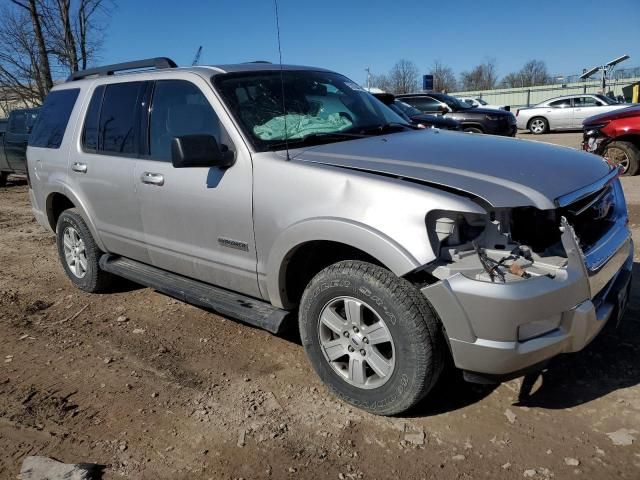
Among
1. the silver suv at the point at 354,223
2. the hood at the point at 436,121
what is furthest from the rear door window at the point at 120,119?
the hood at the point at 436,121

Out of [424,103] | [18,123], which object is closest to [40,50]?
[18,123]

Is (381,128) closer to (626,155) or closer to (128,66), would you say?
(128,66)

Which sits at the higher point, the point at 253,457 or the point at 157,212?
the point at 157,212

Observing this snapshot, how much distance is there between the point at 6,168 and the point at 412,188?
13.8 metres

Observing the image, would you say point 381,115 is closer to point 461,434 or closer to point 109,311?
point 461,434

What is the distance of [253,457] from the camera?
270cm

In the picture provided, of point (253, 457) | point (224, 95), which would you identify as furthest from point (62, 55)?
point (253, 457)

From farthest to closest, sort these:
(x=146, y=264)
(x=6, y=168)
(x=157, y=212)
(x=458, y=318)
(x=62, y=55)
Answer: (x=62, y=55)
(x=6, y=168)
(x=146, y=264)
(x=157, y=212)
(x=458, y=318)

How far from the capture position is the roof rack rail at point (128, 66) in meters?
4.23

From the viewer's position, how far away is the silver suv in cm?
247

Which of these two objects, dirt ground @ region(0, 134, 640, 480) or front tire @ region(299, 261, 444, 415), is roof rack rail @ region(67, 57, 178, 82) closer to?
dirt ground @ region(0, 134, 640, 480)

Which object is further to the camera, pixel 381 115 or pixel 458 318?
pixel 381 115

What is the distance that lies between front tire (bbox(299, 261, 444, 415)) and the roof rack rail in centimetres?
233

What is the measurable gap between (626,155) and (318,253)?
27.3ft
